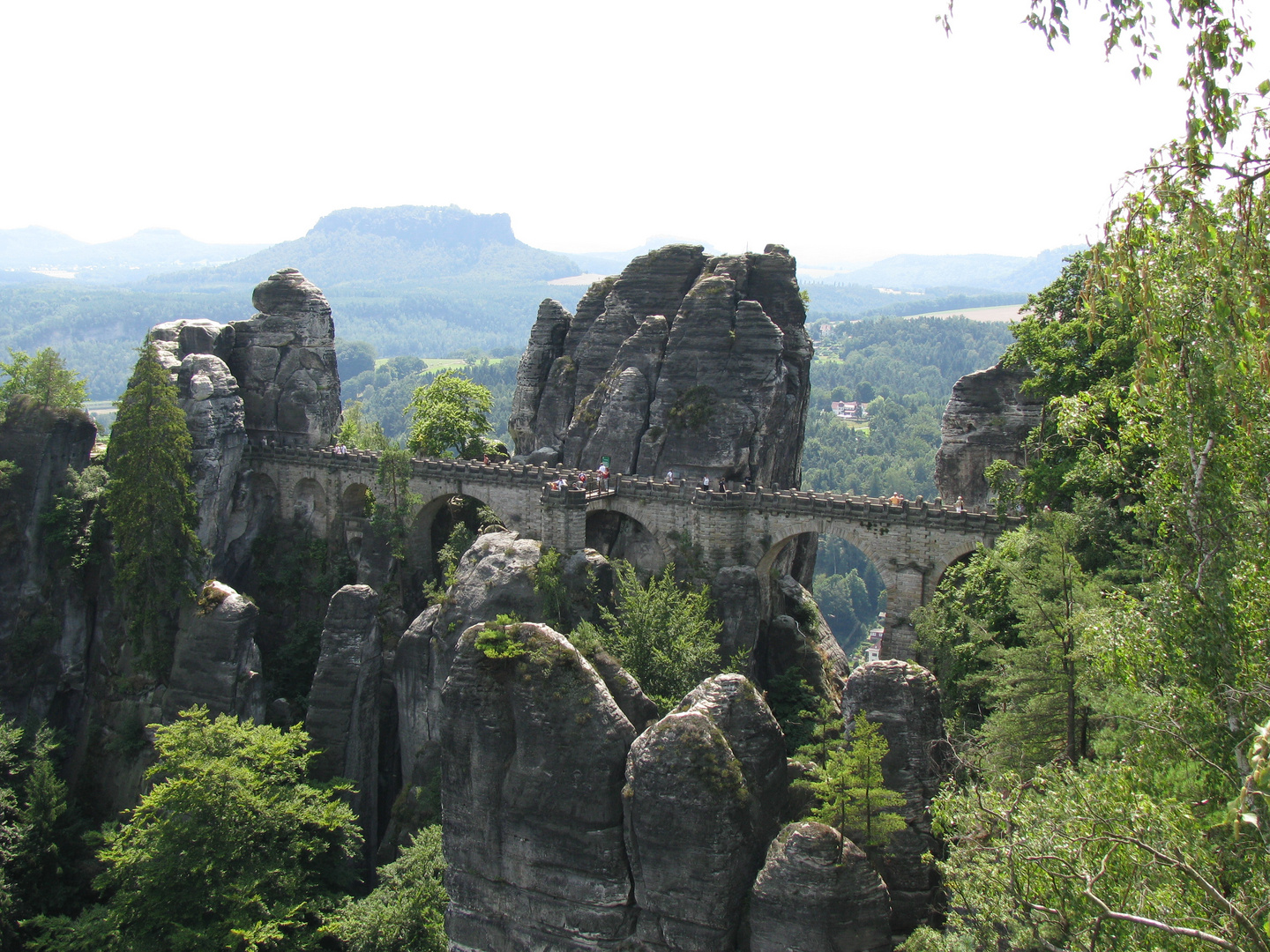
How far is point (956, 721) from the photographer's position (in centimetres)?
2431

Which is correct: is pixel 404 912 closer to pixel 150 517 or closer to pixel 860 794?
pixel 860 794

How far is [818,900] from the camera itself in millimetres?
18047

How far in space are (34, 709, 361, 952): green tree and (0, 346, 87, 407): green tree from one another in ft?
76.2

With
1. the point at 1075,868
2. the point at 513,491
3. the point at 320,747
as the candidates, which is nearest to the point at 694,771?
the point at 1075,868

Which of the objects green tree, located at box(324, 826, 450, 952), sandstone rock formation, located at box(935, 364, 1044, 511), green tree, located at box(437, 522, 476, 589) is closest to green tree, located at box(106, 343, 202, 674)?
green tree, located at box(437, 522, 476, 589)

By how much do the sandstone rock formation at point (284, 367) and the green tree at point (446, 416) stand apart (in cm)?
491

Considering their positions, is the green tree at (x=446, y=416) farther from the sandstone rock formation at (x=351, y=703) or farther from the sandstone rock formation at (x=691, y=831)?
the sandstone rock formation at (x=691, y=831)

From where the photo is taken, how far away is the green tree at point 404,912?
2533 centimetres

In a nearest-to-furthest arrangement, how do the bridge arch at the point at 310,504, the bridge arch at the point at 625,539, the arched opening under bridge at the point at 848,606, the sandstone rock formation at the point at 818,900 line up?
the sandstone rock formation at the point at 818,900 < the bridge arch at the point at 625,539 < the bridge arch at the point at 310,504 < the arched opening under bridge at the point at 848,606

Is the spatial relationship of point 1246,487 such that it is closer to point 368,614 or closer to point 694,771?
point 694,771

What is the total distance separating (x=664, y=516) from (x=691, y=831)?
21000mm

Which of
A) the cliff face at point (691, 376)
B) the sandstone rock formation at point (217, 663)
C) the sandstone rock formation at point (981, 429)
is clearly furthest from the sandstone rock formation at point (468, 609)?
the sandstone rock formation at point (981, 429)

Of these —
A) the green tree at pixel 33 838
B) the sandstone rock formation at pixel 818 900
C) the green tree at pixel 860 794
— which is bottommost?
the green tree at pixel 33 838

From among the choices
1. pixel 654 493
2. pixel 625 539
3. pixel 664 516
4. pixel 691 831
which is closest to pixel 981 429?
pixel 664 516
